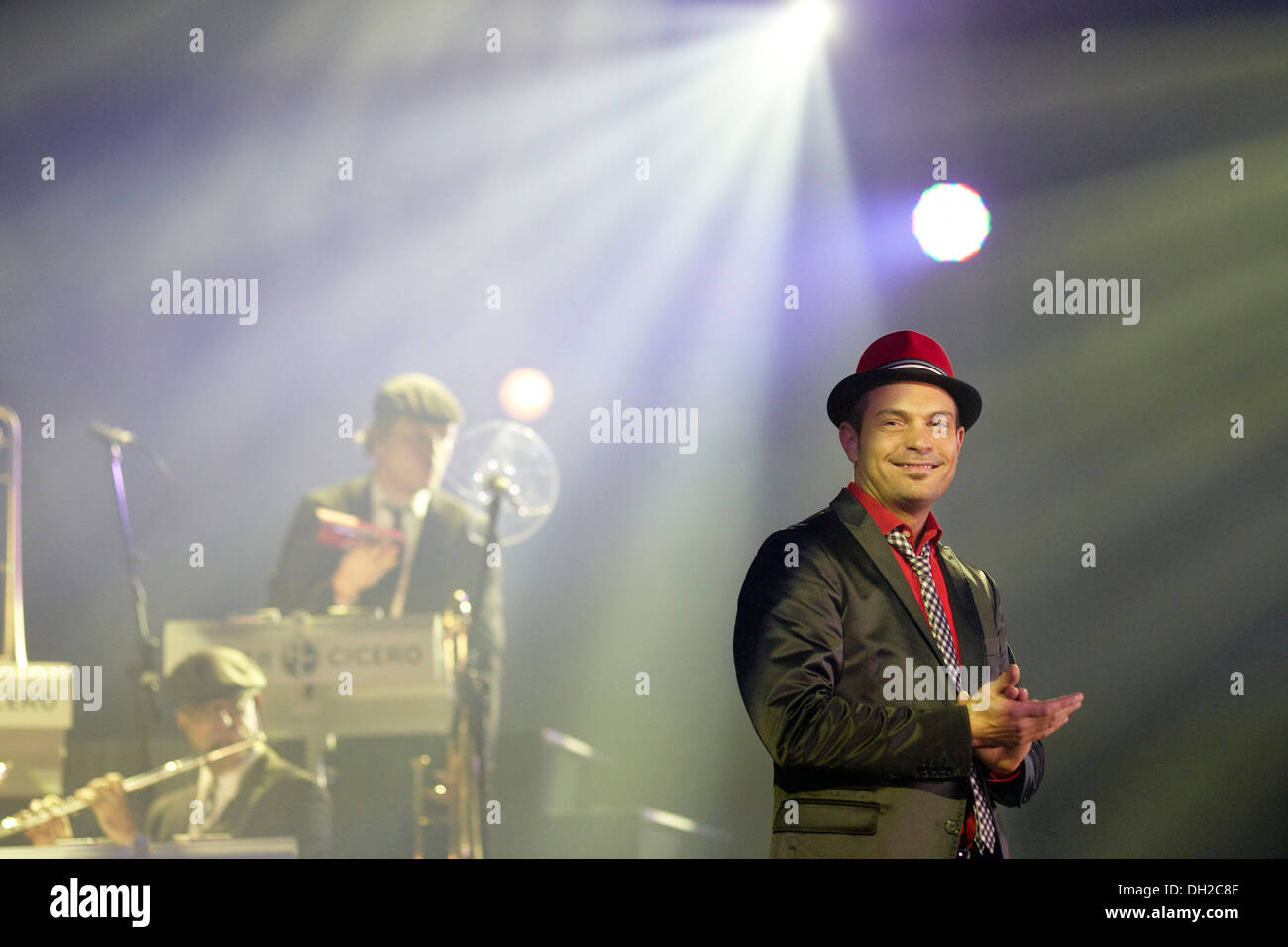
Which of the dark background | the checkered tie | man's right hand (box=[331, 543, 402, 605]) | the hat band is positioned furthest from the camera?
the dark background

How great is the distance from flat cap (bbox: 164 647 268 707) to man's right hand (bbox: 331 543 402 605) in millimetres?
328

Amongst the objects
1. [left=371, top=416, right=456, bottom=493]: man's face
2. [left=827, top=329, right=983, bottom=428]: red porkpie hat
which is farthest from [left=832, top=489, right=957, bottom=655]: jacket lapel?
[left=371, top=416, right=456, bottom=493]: man's face

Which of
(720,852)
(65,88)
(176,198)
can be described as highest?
(65,88)

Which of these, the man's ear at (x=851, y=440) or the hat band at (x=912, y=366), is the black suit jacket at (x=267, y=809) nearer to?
the man's ear at (x=851, y=440)

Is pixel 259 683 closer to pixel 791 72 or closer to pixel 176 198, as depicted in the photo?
pixel 176 198

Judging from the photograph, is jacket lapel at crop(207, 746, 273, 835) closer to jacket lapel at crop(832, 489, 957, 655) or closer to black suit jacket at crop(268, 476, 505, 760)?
black suit jacket at crop(268, 476, 505, 760)

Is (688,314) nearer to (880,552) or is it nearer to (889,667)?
(880,552)

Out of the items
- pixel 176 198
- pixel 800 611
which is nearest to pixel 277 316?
pixel 176 198

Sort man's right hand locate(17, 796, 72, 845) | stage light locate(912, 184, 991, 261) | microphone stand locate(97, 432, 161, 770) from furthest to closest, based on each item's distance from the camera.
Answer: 1. stage light locate(912, 184, 991, 261)
2. microphone stand locate(97, 432, 161, 770)
3. man's right hand locate(17, 796, 72, 845)

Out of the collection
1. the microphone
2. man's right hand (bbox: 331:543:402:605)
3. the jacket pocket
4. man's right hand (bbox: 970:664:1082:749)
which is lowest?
the jacket pocket

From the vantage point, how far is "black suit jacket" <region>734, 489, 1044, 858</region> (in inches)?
82.5

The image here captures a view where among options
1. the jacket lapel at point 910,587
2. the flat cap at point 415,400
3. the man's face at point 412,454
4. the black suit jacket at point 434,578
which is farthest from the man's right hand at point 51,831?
the jacket lapel at point 910,587

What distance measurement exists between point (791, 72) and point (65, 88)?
244 cm
